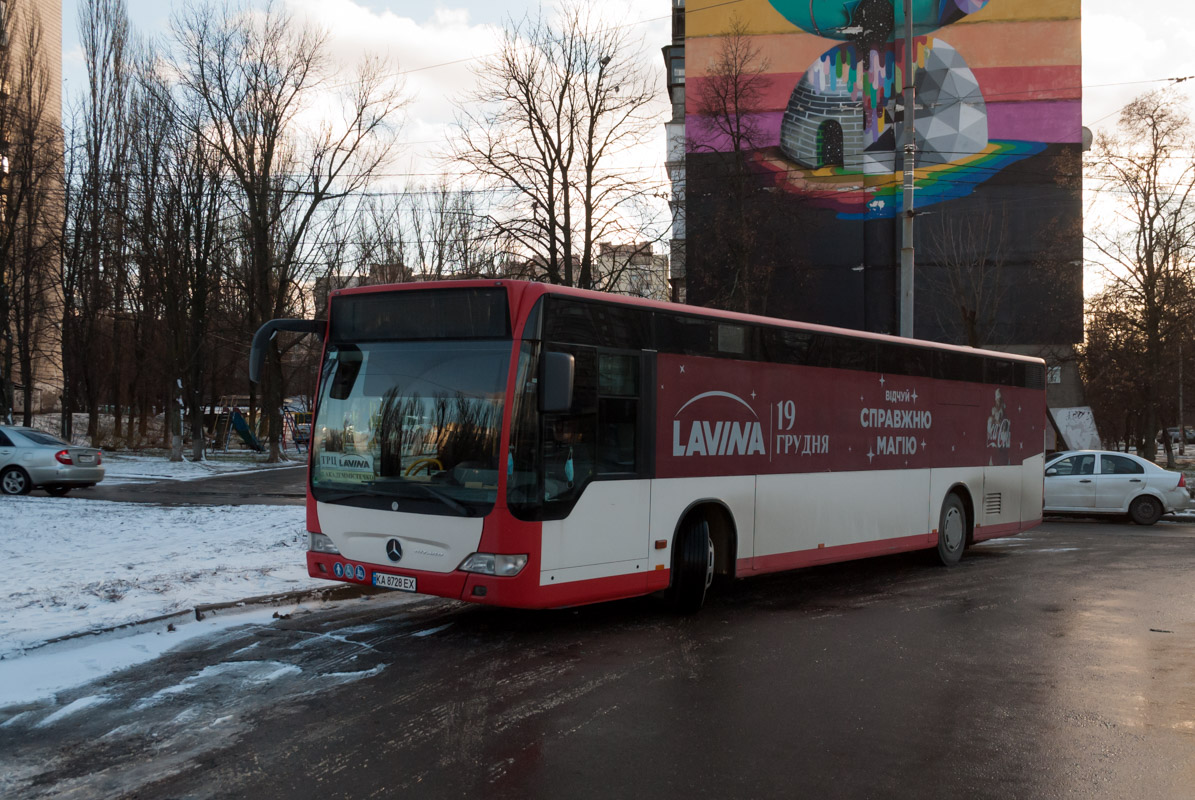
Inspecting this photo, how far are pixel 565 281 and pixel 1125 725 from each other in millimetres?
21721

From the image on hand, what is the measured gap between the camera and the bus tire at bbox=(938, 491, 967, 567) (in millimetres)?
13234

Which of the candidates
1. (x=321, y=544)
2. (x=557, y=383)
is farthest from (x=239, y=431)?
(x=557, y=383)

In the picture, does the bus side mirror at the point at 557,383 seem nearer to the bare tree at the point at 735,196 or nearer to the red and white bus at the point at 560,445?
the red and white bus at the point at 560,445

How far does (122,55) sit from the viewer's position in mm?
42562

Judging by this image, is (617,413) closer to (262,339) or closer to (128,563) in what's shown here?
(262,339)

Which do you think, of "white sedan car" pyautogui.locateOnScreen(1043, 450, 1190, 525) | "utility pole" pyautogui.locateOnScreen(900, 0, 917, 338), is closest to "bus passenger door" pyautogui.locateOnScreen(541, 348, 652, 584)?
"utility pole" pyautogui.locateOnScreen(900, 0, 917, 338)

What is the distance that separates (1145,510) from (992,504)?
7431 millimetres

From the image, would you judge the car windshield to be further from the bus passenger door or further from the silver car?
the bus passenger door

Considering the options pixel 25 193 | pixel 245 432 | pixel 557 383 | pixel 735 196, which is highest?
pixel 25 193

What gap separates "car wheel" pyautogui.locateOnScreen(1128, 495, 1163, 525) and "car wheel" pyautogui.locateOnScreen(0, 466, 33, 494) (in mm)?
22660

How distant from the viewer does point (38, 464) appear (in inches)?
850

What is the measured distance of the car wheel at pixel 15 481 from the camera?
70.6ft

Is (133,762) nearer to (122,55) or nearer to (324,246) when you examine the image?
(324,246)

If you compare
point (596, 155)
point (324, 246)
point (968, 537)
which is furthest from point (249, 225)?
point (968, 537)
